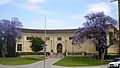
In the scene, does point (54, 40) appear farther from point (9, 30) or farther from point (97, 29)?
point (97, 29)

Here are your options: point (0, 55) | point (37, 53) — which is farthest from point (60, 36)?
point (0, 55)

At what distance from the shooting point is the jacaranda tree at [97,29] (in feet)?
193

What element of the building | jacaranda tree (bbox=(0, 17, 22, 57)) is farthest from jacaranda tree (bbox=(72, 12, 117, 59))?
the building

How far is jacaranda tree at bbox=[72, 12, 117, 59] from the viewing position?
58.8 metres

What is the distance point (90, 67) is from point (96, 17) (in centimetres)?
1969

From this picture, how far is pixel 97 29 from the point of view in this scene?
58.6m

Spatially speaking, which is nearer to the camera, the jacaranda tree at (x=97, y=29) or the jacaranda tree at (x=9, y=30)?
the jacaranda tree at (x=97, y=29)

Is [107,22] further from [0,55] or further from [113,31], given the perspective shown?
[0,55]

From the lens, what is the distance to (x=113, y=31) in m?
65.1

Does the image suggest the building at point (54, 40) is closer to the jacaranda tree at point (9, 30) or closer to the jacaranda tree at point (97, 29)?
the jacaranda tree at point (9, 30)

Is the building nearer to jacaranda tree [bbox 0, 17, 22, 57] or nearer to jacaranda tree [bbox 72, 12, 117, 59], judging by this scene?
jacaranda tree [bbox 0, 17, 22, 57]

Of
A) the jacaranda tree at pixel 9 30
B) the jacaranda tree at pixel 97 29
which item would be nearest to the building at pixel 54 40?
the jacaranda tree at pixel 9 30

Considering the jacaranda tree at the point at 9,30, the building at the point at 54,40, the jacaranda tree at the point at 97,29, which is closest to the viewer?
the jacaranda tree at the point at 97,29

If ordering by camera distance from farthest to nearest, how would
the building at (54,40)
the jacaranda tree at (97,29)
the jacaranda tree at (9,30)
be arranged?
1. the building at (54,40)
2. the jacaranda tree at (9,30)
3. the jacaranda tree at (97,29)
